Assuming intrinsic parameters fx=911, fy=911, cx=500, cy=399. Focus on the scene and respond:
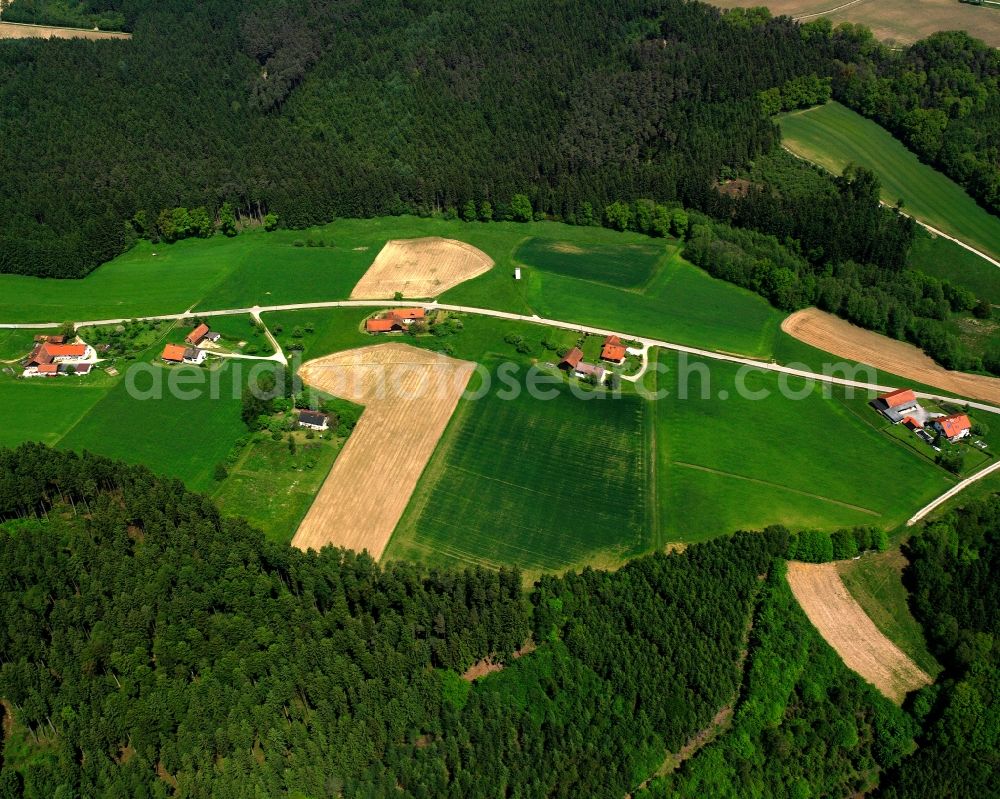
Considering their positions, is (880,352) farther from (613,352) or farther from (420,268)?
(420,268)

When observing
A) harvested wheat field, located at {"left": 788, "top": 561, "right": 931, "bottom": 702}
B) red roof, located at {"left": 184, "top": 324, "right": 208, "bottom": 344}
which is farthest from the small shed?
harvested wheat field, located at {"left": 788, "top": 561, "right": 931, "bottom": 702}

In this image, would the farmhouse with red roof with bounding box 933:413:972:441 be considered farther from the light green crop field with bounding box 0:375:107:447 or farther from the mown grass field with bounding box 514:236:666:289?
the light green crop field with bounding box 0:375:107:447

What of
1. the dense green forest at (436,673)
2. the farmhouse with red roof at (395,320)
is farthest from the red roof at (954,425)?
the farmhouse with red roof at (395,320)

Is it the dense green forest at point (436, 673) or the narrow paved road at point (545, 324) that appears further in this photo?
the narrow paved road at point (545, 324)

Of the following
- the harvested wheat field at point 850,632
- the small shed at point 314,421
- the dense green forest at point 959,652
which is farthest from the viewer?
the small shed at point 314,421

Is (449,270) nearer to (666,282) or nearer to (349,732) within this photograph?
(666,282)

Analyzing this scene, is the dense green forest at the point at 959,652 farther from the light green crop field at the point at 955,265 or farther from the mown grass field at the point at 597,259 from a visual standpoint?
the mown grass field at the point at 597,259

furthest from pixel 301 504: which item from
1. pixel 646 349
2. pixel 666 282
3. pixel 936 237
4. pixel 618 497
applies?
pixel 936 237
